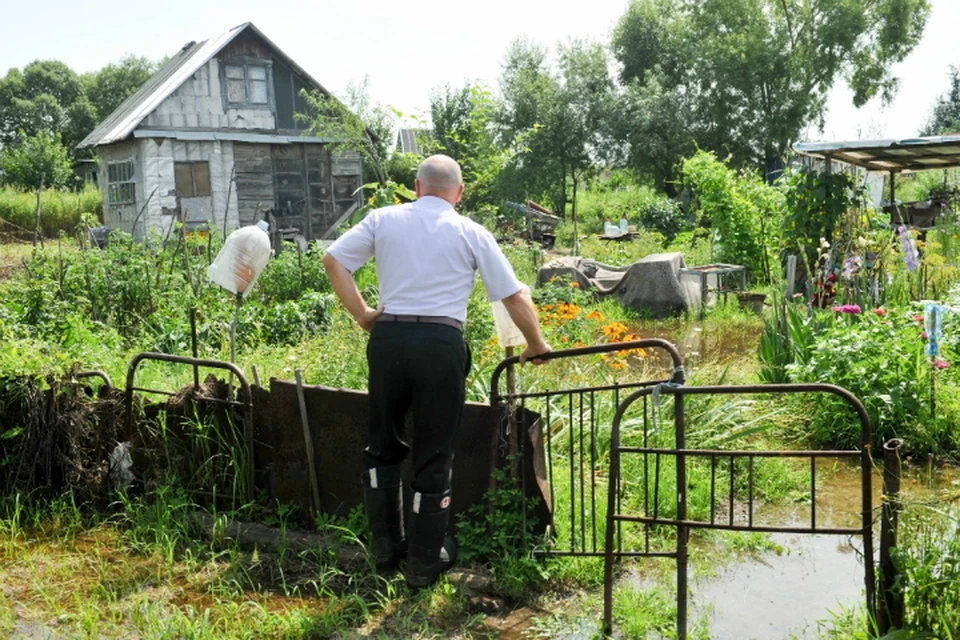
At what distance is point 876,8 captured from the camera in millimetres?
35938

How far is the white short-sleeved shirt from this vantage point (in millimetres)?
4191

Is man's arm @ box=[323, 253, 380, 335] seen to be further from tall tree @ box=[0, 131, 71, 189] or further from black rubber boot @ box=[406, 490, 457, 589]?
tall tree @ box=[0, 131, 71, 189]

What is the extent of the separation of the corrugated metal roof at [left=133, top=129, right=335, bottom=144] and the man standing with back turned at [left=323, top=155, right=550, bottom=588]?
1866 cm

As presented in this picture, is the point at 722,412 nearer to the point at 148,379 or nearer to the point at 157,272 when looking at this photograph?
the point at 148,379

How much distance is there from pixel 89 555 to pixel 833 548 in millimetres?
3832

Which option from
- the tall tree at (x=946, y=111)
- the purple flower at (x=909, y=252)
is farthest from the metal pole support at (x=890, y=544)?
the tall tree at (x=946, y=111)

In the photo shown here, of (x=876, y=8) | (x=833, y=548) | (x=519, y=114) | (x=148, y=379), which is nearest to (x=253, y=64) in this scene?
(x=519, y=114)

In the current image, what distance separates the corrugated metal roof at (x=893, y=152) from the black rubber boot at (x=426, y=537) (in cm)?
716

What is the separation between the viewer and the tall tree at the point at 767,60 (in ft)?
114

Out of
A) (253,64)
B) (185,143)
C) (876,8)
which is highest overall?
(876,8)

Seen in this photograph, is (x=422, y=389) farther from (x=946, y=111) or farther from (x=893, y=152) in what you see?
(x=946, y=111)

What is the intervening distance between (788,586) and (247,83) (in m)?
21.5

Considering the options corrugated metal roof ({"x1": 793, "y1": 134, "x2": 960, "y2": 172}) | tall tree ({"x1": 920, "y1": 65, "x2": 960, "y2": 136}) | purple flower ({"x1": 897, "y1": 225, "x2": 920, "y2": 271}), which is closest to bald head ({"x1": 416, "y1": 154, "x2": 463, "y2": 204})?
purple flower ({"x1": 897, "y1": 225, "x2": 920, "y2": 271})

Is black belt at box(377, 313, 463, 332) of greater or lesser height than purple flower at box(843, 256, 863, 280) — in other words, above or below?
→ above
